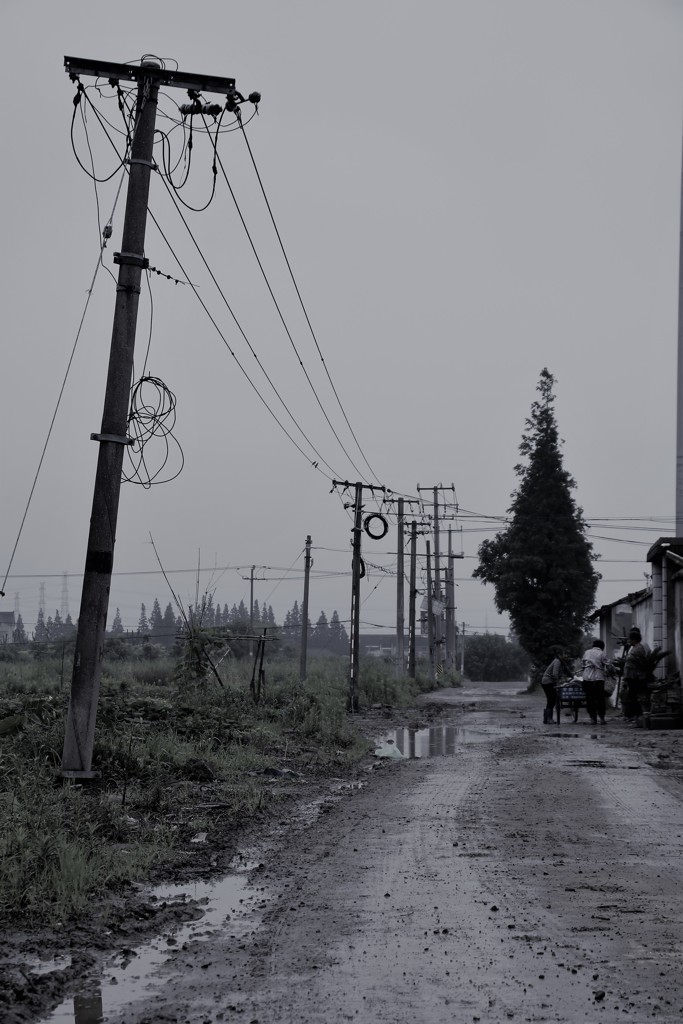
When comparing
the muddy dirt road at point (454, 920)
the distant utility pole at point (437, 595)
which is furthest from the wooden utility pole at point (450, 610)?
the muddy dirt road at point (454, 920)

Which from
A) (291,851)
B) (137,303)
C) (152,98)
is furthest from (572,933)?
(152,98)

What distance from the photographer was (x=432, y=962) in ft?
19.4

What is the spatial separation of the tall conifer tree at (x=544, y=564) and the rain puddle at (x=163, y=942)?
46.0m

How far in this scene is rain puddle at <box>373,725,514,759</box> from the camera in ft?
63.4

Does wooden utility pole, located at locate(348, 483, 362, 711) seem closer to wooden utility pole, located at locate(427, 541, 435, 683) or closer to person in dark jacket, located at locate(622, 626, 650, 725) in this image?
person in dark jacket, located at locate(622, 626, 650, 725)

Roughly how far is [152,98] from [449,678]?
5521 cm

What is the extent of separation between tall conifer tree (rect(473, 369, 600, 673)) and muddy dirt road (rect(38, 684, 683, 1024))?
135 feet

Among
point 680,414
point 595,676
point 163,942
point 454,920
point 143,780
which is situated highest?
point 680,414

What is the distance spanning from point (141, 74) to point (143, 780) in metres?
7.55

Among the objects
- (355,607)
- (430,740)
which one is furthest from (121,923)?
(355,607)

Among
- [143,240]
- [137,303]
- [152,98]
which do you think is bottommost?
[137,303]

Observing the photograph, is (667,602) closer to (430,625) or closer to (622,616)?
(622,616)

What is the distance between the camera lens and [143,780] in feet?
40.5

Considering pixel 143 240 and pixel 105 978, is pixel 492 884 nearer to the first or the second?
pixel 105 978
